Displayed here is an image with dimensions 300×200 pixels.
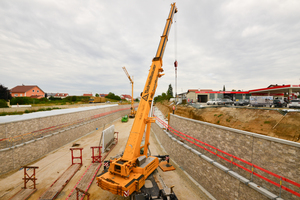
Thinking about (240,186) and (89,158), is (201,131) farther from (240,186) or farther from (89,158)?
(89,158)

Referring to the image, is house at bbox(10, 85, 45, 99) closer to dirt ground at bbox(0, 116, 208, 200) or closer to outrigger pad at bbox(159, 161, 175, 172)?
dirt ground at bbox(0, 116, 208, 200)

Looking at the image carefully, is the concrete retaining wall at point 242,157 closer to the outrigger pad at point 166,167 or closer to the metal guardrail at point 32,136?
the outrigger pad at point 166,167

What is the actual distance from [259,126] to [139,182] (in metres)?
11.0

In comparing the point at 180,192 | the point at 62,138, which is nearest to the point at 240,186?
the point at 180,192

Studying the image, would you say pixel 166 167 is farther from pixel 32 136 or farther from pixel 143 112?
pixel 32 136

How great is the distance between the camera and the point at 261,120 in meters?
11.2

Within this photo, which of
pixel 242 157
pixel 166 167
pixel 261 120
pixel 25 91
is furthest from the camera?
pixel 25 91

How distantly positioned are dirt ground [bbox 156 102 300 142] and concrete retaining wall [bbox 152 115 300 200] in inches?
171

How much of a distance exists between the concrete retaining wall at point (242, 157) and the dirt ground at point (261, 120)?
434 cm

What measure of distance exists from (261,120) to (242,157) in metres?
6.79

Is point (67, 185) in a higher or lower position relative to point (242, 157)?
lower

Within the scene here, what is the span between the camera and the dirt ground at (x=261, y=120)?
29.0 ft

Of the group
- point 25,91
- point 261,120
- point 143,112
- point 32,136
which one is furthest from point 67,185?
point 25,91

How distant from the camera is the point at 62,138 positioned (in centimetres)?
1603
